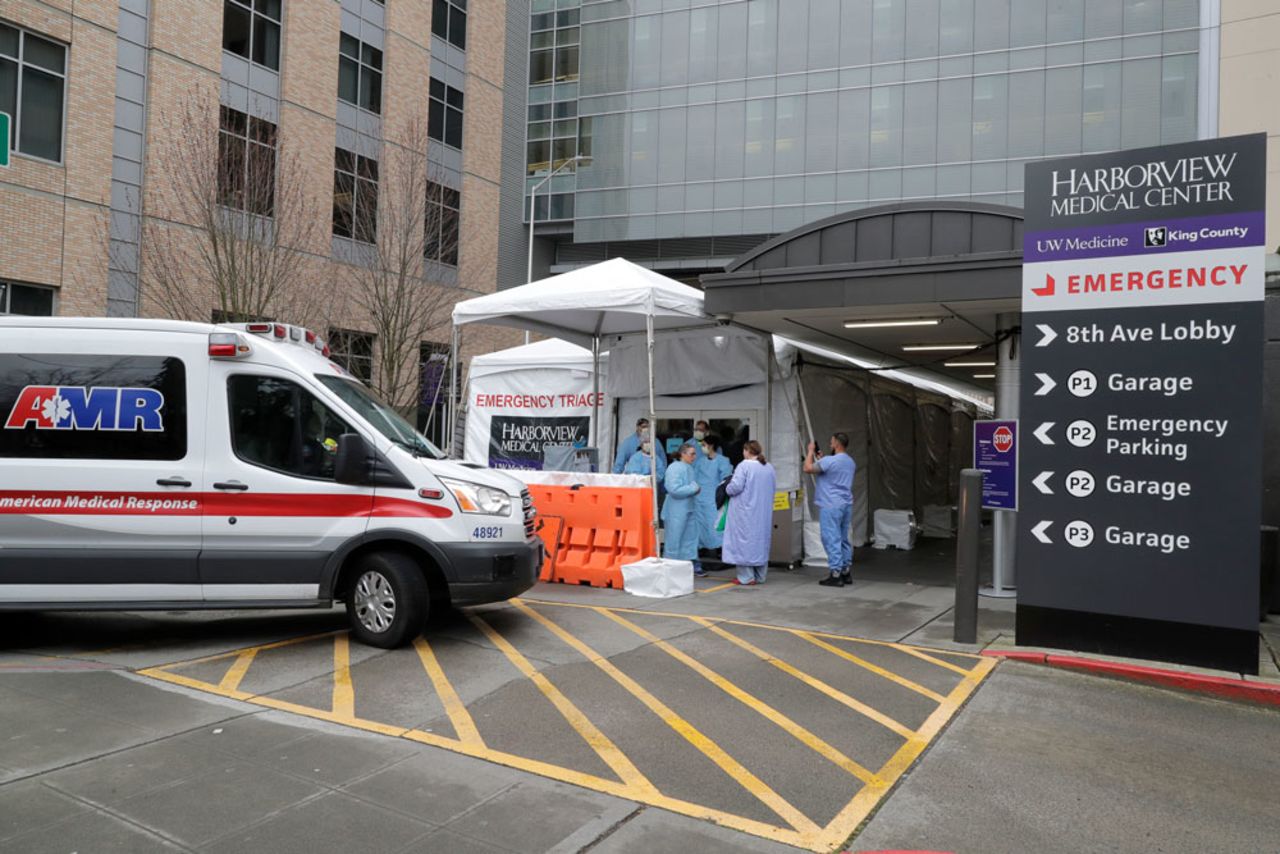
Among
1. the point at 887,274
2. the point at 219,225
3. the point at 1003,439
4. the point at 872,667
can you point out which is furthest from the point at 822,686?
the point at 219,225

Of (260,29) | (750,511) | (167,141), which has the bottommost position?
(750,511)

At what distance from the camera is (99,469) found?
6.58m

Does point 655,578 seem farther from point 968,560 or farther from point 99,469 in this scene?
point 99,469

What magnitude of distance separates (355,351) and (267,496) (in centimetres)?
1760

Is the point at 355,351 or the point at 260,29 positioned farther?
the point at 260,29

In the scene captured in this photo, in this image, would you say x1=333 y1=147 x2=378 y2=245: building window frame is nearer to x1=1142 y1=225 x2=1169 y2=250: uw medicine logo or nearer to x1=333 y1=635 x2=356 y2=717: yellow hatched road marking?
x1=333 y1=635 x2=356 y2=717: yellow hatched road marking

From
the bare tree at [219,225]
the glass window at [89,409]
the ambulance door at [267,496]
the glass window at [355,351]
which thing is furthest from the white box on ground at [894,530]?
the bare tree at [219,225]

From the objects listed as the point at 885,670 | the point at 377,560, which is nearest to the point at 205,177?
the point at 377,560

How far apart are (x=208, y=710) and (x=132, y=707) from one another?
1.59ft

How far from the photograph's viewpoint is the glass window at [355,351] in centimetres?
2131

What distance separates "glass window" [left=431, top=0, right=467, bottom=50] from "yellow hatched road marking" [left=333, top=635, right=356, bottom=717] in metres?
28.4

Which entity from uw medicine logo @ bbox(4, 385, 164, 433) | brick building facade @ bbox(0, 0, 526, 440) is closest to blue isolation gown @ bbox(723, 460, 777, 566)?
uw medicine logo @ bbox(4, 385, 164, 433)

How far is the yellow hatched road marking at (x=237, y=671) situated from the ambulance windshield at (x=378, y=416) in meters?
2.00

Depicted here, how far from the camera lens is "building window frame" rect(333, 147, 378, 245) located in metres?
22.8
